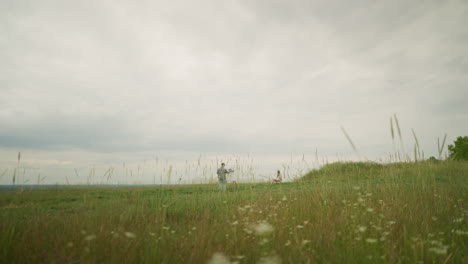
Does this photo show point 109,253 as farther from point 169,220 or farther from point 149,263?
point 169,220

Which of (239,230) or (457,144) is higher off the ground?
(457,144)

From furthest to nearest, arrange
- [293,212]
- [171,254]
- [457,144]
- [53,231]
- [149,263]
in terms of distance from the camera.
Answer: [457,144]
[293,212]
[53,231]
[171,254]
[149,263]

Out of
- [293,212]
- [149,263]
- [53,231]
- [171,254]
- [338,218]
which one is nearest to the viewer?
[149,263]

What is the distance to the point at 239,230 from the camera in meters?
3.88

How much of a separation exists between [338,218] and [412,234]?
1.02 m

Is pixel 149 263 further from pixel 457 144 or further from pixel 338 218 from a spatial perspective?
pixel 457 144

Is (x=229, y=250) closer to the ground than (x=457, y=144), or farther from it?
closer to the ground

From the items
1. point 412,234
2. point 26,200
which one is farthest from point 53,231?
point 26,200

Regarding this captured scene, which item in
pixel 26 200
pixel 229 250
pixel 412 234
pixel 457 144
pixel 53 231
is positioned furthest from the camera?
pixel 457 144

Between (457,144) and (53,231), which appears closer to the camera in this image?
(53,231)

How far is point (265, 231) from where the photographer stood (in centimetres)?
338

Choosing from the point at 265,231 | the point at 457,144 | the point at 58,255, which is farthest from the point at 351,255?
the point at 457,144

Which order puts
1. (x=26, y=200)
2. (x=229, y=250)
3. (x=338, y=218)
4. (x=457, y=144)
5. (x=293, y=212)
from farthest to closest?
1. (x=457, y=144)
2. (x=26, y=200)
3. (x=293, y=212)
4. (x=338, y=218)
5. (x=229, y=250)

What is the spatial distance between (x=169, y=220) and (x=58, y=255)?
264 centimetres
